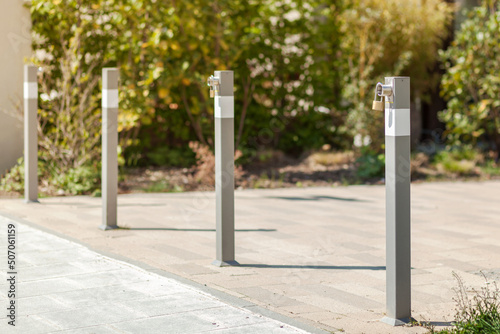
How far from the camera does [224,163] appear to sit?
19.0 feet

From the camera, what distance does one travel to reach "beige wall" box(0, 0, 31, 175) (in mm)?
10086

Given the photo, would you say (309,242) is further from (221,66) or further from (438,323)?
(221,66)

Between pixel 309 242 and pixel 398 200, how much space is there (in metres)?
2.44

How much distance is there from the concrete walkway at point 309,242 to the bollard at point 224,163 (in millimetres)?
184

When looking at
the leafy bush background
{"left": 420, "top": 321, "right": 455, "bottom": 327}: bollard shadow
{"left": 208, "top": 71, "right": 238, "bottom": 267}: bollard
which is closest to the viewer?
{"left": 420, "top": 321, "right": 455, "bottom": 327}: bollard shadow

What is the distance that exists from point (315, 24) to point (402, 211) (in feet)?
26.9

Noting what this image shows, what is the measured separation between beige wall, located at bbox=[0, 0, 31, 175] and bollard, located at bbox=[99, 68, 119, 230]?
132 inches

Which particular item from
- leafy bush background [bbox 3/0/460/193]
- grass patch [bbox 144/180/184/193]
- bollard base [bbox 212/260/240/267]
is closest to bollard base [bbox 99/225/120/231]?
bollard base [bbox 212/260/240/267]

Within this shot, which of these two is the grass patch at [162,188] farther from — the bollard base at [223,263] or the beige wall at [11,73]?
the bollard base at [223,263]

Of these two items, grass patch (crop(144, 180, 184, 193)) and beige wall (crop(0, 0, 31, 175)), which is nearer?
grass patch (crop(144, 180, 184, 193))

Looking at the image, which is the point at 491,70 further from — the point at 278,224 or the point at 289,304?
the point at 289,304

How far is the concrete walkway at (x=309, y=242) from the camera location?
16.1 ft

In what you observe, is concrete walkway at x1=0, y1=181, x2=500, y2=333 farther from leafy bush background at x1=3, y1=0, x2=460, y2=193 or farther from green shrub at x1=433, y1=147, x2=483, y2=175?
leafy bush background at x1=3, y1=0, x2=460, y2=193

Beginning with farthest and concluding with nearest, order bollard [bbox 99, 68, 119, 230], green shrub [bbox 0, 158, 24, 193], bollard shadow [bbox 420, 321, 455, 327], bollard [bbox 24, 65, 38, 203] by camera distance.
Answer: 1. green shrub [bbox 0, 158, 24, 193]
2. bollard [bbox 24, 65, 38, 203]
3. bollard [bbox 99, 68, 119, 230]
4. bollard shadow [bbox 420, 321, 455, 327]
